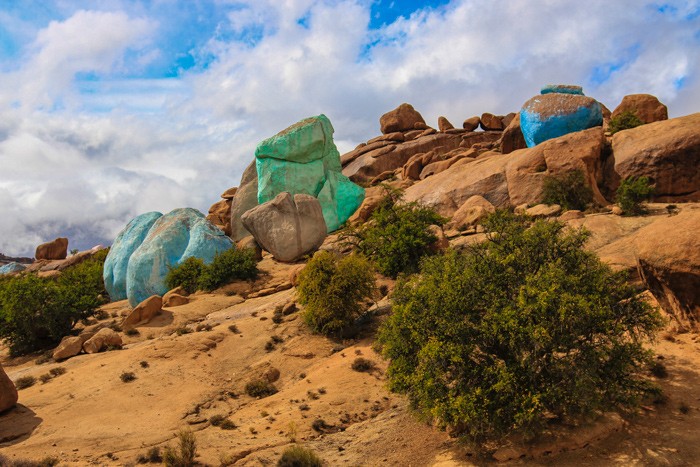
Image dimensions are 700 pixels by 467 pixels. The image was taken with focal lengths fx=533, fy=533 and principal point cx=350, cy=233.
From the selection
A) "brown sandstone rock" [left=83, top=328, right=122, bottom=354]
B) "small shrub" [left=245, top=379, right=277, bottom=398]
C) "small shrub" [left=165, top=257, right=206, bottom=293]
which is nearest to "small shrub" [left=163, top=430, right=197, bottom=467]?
"small shrub" [left=245, top=379, right=277, bottom=398]

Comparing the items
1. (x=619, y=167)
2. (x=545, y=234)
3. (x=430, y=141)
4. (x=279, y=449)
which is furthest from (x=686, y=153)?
(x=430, y=141)

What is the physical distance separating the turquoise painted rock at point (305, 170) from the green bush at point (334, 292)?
18.5 metres

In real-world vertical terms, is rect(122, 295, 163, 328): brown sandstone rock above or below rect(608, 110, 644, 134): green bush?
below

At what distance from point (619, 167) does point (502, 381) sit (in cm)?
2272

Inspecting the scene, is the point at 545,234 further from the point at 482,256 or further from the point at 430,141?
the point at 430,141

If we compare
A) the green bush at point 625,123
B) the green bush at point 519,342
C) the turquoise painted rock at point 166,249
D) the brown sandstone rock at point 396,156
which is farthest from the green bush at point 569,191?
the brown sandstone rock at point 396,156

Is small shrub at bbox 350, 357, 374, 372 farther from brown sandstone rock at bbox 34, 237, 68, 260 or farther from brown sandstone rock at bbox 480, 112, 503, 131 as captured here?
brown sandstone rock at bbox 34, 237, 68, 260

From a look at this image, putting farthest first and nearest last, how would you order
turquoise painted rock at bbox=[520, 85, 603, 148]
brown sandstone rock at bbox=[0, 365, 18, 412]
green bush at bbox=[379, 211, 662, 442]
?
turquoise painted rock at bbox=[520, 85, 603, 148], brown sandstone rock at bbox=[0, 365, 18, 412], green bush at bbox=[379, 211, 662, 442]

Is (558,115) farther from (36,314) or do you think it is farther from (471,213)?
(36,314)

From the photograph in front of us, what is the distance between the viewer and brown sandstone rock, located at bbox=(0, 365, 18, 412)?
622 inches

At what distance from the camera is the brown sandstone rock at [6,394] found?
15788 mm

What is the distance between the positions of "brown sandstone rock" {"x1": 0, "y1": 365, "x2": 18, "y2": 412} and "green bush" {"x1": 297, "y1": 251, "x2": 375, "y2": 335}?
9905 mm

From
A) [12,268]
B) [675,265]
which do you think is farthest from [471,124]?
[12,268]

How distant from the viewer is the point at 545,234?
45.1 feet
